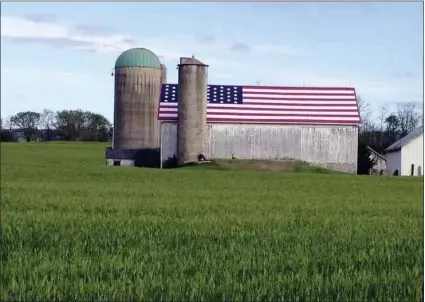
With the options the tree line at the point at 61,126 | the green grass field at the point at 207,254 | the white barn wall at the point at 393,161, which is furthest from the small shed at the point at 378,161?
the green grass field at the point at 207,254

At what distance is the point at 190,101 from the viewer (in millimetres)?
51750

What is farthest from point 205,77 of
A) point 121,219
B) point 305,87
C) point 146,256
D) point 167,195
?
point 146,256

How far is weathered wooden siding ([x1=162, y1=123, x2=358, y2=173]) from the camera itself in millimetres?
52938

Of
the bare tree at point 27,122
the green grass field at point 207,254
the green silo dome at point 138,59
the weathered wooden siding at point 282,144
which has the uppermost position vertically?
the green silo dome at point 138,59

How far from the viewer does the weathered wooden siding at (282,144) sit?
5294 centimetres

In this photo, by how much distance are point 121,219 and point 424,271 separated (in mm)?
7451

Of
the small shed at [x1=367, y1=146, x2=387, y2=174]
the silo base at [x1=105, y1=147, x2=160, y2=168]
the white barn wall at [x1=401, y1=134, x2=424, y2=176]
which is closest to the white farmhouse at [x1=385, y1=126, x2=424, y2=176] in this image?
the white barn wall at [x1=401, y1=134, x2=424, y2=176]

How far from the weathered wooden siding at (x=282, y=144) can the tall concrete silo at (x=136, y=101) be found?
598 centimetres

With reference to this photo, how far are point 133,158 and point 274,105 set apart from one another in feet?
36.5

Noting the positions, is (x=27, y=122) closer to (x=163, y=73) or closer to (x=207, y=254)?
(x=163, y=73)

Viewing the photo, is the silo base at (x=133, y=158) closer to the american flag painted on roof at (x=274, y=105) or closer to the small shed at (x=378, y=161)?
the american flag painted on roof at (x=274, y=105)

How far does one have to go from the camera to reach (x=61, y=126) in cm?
8331

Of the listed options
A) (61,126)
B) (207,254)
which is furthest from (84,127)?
(207,254)

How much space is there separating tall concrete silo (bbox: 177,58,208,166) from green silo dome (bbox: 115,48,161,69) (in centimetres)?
882
